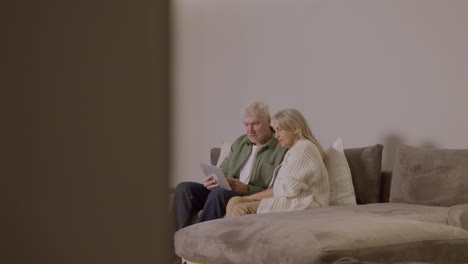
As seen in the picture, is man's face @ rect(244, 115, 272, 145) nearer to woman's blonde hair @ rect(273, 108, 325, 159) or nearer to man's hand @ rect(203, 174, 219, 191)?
man's hand @ rect(203, 174, 219, 191)

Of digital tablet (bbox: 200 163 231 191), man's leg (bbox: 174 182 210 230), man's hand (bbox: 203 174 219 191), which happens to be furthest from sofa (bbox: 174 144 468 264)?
man's leg (bbox: 174 182 210 230)

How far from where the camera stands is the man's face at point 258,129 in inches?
199

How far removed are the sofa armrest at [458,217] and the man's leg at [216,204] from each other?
65.9 inches

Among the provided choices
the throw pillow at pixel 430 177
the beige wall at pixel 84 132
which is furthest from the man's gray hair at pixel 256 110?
the beige wall at pixel 84 132

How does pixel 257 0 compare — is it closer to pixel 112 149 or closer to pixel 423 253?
pixel 423 253

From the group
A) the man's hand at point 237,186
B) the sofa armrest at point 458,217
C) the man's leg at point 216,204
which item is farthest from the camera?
the man's hand at point 237,186

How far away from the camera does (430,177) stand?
4.20 metres

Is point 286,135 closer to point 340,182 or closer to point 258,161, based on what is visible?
point 340,182

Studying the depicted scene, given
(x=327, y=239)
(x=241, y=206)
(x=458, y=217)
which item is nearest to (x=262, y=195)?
(x=241, y=206)

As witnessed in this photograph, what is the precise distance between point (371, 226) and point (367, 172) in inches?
55.1

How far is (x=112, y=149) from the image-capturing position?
0.25m

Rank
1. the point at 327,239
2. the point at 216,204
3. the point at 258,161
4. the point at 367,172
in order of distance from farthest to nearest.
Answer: the point at 258,161
the point at 216,204
the point at 367,172
the point at 327,239

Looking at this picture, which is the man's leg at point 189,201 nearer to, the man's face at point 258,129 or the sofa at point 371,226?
the man's face at point 258,129

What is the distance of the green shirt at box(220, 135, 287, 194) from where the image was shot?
4.89 metres
